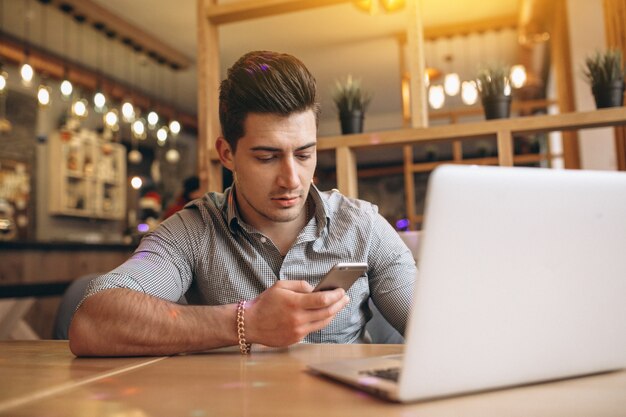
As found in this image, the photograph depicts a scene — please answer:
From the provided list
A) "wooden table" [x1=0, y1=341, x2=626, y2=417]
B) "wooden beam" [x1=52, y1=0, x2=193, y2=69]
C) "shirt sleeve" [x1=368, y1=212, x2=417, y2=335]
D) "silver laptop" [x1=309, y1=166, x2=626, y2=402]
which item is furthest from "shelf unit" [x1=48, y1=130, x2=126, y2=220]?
"silver laptop" [x1=309, y1=166, x2=626, y2=402]

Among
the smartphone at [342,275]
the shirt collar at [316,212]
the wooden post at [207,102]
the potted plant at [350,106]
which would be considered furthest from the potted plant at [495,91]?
the smartphone at [342,275]

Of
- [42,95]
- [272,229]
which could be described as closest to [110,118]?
[42,95]

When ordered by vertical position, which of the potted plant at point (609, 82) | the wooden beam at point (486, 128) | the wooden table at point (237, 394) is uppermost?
the potted plant at point (609, 82)

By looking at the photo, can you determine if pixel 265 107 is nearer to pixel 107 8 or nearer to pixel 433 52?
pixel 107 8

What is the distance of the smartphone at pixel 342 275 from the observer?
0.97 meters

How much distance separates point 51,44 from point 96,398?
20.5 ft

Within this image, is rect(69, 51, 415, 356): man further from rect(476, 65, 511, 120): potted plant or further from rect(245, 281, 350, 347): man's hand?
rect(476, 65, 511, 120): potted plant

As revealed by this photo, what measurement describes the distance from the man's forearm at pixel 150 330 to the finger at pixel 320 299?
0.17 m

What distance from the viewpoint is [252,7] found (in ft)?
8.80

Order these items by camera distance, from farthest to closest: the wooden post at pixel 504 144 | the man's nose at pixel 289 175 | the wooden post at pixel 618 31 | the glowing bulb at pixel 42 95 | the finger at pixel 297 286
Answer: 1. the glowing bulb at pixel 42 95
2. the wooden post at pixel 618 31
3. the wooden post at pixel 504 144
4. the man's nose at pixel 289 175
5. the finger at pixel 297 286

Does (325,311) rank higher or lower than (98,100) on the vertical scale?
lower

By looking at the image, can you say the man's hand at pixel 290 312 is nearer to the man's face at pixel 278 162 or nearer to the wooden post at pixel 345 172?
the man's face at pixel 278 162

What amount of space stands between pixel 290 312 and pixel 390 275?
0.59 metres

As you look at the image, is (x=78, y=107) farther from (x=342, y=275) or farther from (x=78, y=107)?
(x=342, y=275)
